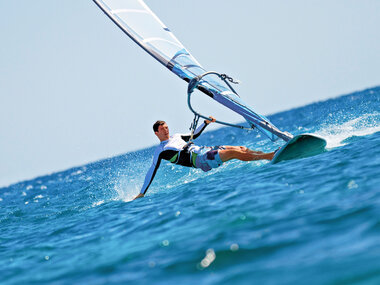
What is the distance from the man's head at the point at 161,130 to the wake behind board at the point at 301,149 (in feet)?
6.79

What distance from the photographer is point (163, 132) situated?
8188 mm

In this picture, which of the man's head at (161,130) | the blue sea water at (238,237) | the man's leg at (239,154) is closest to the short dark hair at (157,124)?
the man's head at (161,130)

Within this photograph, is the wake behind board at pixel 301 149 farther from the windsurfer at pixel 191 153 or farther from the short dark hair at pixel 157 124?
the short dark hair at pixel 157 124

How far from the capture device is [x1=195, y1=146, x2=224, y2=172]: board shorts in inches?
305

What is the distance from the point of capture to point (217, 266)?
129 inches

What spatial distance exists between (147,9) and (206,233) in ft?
22.9

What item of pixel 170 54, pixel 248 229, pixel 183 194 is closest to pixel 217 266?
pixel 248 229

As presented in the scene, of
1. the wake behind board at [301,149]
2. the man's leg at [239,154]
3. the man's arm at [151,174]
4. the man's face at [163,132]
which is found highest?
the man's face at [163,132]

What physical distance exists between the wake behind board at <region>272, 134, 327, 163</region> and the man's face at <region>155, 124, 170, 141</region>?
6.77 feet

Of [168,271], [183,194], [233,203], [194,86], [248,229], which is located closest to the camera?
[168,271]

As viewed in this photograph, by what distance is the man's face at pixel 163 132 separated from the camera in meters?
8.17

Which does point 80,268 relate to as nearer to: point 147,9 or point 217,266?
point 217,266

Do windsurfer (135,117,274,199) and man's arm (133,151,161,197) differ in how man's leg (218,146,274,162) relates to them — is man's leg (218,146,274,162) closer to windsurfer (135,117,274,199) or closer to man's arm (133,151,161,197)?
windsurfer (135,117,274,199)

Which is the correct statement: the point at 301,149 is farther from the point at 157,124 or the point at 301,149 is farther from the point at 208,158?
the point at 157,124
